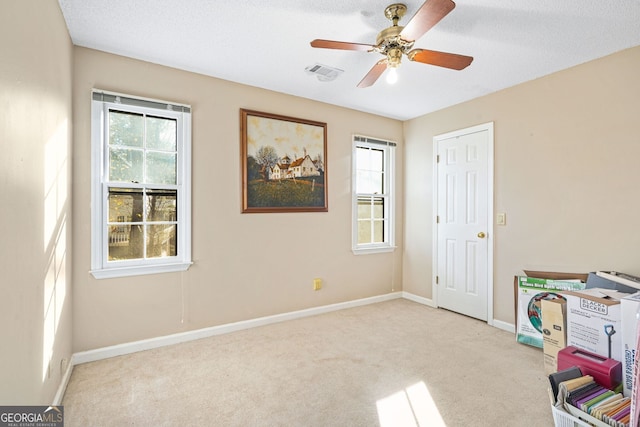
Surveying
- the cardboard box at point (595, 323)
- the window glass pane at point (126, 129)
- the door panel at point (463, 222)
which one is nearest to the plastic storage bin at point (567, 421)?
the cardboard box at point (595, 323)

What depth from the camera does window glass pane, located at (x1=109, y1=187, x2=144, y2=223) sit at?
2801mm

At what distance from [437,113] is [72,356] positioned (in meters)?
4.57

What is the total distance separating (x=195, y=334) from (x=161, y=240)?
0.96m

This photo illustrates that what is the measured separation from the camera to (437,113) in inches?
166

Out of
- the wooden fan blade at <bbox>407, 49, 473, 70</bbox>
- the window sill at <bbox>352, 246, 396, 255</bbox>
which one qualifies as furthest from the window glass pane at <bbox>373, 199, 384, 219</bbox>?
the wooden fan blade at <bbox>407, 49, 473, 70</bbox>

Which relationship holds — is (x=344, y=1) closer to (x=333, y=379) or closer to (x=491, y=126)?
(x=491, y=126)

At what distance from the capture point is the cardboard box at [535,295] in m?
2.89

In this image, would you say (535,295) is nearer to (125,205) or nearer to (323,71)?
(323,71)

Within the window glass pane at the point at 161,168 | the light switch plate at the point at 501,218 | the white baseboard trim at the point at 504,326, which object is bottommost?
the white baseboard trim at the point at 504,326

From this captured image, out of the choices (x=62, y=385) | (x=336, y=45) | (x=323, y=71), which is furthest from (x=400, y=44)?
(x=62, y=385)

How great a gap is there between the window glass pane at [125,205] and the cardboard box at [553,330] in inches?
139

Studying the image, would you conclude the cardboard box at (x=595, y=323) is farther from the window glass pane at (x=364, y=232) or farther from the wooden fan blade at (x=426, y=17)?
the window glass pane at (x=364, y=232)

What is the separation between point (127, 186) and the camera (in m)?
2.85

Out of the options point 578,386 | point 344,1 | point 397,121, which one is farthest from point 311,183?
point 578,386
